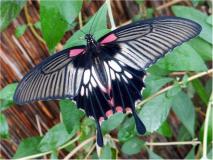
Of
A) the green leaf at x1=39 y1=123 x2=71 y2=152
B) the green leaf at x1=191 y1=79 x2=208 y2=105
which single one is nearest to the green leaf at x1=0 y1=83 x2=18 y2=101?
the green leaf at x1=39 y1=123 x2=71 y2=152

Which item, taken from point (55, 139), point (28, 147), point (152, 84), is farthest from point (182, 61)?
point (28, 147)

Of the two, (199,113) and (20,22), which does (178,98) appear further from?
(20,22)

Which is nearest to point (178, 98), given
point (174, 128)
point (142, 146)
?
point (142, 146)

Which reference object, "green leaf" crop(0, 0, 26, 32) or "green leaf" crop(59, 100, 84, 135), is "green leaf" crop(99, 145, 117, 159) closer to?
"green leaf" crop(59, 100, 84, 135)

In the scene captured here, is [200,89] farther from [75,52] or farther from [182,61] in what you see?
[75,52]

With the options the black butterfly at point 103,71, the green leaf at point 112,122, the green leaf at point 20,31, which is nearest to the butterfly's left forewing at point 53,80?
the black butterfly at point 103,71

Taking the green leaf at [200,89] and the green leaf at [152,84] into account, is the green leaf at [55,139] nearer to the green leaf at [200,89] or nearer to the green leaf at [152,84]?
the green leaf at [152,84]
